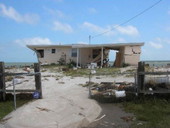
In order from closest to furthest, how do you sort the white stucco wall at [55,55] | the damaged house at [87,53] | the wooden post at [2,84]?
the wooden post at [2,84]
the damaged house at [87,53]
the white stucco wall at [55,55]

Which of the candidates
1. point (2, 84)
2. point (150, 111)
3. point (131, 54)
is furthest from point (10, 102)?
point (131, 54)

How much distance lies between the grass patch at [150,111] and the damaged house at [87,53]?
17480 mm

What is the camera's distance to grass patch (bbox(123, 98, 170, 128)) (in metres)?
5.71

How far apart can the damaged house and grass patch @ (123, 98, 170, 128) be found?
1748cm

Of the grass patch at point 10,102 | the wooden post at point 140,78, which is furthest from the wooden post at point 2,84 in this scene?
the wooden post at point 140,78

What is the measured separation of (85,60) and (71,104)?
68.6 ft

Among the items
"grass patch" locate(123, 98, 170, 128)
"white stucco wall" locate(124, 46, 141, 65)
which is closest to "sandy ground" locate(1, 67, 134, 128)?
"grass patch" locate(123, 98, 170, 128)

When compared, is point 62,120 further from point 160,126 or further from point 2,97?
point 2,97

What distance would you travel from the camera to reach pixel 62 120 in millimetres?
6055

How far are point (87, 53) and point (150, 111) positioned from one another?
71.6 feet

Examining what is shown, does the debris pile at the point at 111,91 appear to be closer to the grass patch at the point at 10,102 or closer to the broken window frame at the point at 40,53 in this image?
the grass patch at the point at 10,102

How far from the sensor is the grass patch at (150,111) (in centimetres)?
571

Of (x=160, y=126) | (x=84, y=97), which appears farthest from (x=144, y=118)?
(x=84, y=97)

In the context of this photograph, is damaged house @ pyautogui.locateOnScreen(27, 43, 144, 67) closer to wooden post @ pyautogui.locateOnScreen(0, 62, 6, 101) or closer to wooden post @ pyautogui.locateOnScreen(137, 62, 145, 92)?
wooden post @ pyautogui.locateOnScreen(137, 62, 145, 92)
